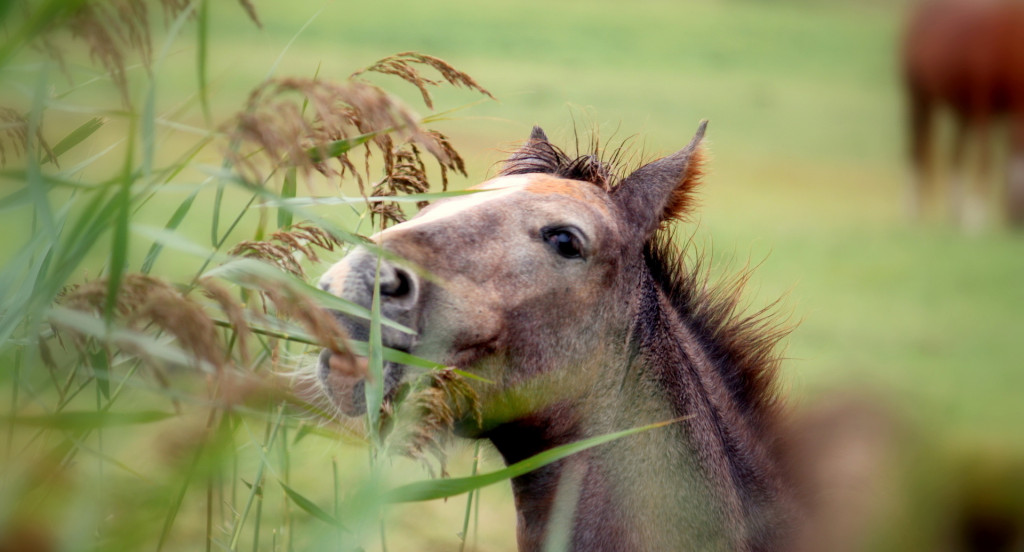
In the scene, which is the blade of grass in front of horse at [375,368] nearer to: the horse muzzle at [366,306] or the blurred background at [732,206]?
the blurred background at [732,206]

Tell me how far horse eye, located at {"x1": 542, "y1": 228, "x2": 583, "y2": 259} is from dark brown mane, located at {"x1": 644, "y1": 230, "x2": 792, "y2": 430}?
29cm

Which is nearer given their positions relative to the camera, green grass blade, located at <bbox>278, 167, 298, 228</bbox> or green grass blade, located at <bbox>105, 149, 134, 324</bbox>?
green grass blade, located at <bbox>105, 149, 134, 324</bbox>

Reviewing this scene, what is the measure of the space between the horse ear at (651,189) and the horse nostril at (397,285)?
0.64 m

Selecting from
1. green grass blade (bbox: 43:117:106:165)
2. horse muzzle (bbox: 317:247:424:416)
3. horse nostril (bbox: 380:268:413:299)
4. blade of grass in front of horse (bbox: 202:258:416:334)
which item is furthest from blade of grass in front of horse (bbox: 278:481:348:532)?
green grass blade (bbox: 43:117:106:165)

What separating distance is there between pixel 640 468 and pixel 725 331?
0.44 meters

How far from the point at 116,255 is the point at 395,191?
0.95 meters

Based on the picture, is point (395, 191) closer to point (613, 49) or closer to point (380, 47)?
point (380, 47)


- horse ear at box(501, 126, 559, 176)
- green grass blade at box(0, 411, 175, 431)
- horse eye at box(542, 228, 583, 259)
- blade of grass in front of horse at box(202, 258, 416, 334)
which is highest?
blade of grass in front of horse at box(202, 258, 416, 334)

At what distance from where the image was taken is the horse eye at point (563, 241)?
6.74ft

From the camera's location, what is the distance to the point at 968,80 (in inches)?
460

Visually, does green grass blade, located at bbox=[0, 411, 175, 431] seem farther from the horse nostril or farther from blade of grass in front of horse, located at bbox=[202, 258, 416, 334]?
the horse nostril

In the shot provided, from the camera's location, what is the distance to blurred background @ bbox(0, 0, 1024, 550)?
1.75 meters

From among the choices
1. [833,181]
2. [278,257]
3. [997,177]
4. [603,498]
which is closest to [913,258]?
[833,181]

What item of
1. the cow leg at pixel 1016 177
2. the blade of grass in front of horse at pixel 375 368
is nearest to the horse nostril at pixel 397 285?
the blade of grass in front of horse at pixel 375 368
